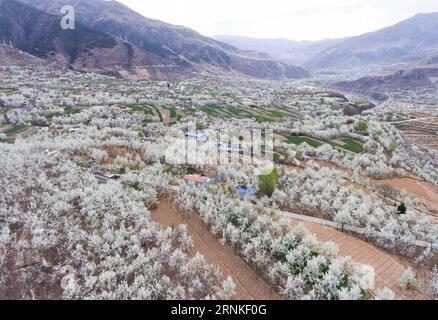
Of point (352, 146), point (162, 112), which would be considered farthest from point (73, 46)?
point (352, 146)

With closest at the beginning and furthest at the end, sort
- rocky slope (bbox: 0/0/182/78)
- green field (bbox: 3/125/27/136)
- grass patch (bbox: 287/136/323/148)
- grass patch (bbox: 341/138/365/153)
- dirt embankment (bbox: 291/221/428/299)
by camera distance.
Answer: dirt embankment (bbox: 291/221/428/299) → green field (bbox: 3/125/27/136) → grass patch (bbox: 341/138/365/153) → grass patch (bbox: 287/136/323/148) → rocky slope (bbox: 0/0/182/78)

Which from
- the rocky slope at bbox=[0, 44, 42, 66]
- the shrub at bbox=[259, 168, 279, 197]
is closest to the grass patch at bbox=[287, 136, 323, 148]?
the shrub at bbox=[259, 168, 279, 197]

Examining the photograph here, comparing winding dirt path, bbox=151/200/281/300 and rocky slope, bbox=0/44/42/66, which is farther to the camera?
rocky slope, bbox=0/44/42/66


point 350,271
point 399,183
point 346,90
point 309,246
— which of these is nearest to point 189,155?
point 309,246

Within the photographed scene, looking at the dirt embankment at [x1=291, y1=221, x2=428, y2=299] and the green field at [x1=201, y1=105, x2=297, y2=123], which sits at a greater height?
the green field at [x1=201, y1=105, x2=297, y2=123]

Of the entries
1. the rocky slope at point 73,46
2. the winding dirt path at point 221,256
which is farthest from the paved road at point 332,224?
the rocky slope at point 73,46

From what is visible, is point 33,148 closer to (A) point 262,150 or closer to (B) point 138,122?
(B) point 138,122

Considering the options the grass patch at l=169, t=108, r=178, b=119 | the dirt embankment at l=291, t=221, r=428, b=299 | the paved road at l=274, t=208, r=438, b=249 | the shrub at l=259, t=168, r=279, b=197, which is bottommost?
the dirt embankment at l=291, t=221, r=428, b=299

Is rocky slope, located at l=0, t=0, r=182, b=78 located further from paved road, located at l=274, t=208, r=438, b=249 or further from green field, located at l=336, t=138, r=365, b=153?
paved road, located at l=274, t=208, r=438, b=249

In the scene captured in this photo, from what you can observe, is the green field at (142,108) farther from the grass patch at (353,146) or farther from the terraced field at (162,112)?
the grass patch at (353,146)

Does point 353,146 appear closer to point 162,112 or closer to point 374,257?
point 374,257
